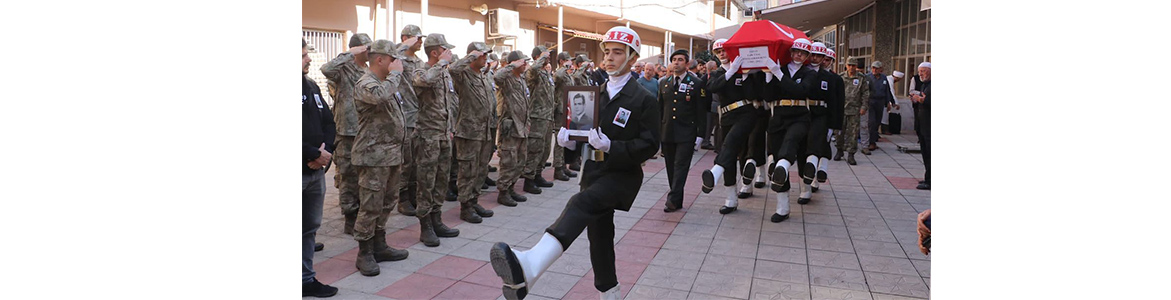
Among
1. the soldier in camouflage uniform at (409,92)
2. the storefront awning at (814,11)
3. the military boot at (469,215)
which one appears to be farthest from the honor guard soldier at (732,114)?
the storefront awning at (814,11)

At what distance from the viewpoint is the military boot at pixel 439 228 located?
20.3 feet

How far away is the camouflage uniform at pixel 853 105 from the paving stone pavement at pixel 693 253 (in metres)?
3.54

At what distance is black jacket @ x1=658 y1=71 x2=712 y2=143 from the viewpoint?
309 inches

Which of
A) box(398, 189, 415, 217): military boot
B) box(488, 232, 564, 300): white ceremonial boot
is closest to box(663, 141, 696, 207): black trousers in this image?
box(398, 189, 415, 217): military boot

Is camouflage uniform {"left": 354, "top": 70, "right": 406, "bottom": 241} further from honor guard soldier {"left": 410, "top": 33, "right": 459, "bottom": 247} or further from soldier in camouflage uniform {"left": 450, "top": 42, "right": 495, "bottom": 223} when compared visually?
soldier in camouflage uniform {"left": 450, "top": 42, "right": 495, "bottom": 223}

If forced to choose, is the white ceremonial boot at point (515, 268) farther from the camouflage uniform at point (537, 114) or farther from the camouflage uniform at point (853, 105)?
the camouflage uniform at point (853, 105)

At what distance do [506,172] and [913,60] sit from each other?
41.5 ft

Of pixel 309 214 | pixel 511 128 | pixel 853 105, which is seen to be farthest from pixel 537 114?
pixel 853 105

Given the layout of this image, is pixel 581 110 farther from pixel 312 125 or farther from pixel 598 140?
pixel 312 125

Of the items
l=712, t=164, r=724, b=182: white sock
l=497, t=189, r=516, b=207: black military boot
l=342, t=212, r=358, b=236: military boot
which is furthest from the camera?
l=497, t=189, r=516, b=207: black military boot

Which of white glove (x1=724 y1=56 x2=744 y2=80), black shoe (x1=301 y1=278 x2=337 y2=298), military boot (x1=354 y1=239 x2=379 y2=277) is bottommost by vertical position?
black shoe (x1=301 y1=278 x2=337 y2=298)

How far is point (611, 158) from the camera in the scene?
12.6ft

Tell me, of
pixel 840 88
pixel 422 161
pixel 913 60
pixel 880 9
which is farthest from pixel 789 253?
pixel 880 9

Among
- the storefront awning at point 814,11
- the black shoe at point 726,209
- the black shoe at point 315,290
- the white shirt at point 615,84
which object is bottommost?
the black shoe at point 315,290
